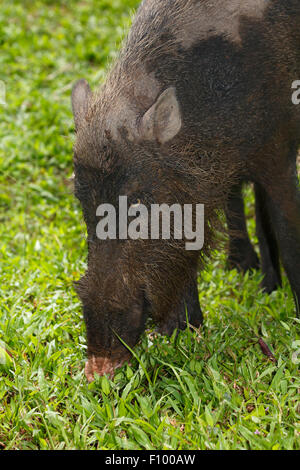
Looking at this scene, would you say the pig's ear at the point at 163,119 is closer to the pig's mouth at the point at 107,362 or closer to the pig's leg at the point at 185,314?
the pig's mouth at the point at 107,362

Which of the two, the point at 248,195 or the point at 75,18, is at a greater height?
the point at 75,18

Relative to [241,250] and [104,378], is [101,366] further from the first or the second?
[241,250]

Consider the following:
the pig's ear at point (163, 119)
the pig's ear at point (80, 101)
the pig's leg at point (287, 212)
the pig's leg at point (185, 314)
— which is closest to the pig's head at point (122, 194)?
the pig's ear at point (163, 119)

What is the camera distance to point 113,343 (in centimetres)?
346

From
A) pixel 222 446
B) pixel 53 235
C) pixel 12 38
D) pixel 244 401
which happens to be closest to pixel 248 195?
pixel 53 235

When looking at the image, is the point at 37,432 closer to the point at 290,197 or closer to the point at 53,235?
the point at 290,197

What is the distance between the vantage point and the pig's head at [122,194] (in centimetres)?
340

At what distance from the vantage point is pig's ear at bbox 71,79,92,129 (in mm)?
3754

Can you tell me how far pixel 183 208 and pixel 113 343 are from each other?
820mm

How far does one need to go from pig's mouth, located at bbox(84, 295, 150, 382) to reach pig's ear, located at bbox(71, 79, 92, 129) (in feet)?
3.57

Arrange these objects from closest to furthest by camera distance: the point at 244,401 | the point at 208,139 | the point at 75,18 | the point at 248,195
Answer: the point at 244,401
the point at 208,139
the point at 248,195
the point at 75,18
